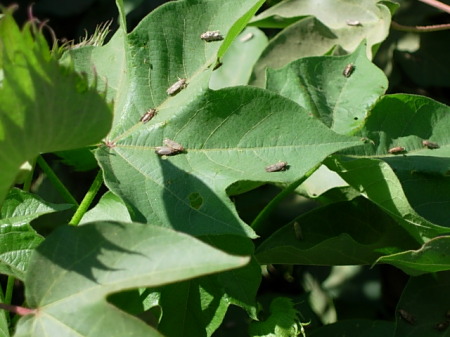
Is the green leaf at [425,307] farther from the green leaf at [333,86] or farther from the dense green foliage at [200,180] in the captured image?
the green leaf at [333,86]

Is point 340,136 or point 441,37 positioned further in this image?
point 441,37

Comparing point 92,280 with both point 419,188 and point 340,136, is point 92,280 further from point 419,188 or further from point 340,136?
point 419,188

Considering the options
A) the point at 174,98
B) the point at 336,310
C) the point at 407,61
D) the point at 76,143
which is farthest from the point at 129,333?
the point at 407,61

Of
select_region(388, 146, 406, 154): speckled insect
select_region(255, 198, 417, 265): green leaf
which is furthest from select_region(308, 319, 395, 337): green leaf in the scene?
select_region(388, 146, 406, 154): speckled insect

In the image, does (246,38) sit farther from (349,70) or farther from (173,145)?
(173,145)

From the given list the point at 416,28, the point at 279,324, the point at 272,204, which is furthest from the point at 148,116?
the point at 416,28

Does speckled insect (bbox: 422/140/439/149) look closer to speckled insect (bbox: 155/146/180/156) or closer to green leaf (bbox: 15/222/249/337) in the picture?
speckled insect (bbox: 155/146/180/156)

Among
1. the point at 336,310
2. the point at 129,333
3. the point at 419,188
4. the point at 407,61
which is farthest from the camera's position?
the point at 407,61
